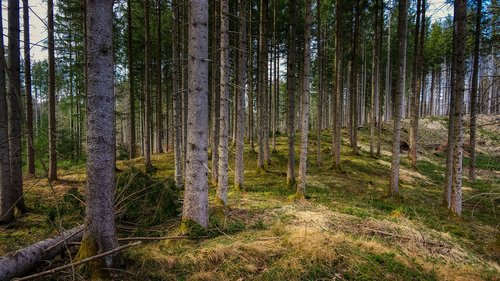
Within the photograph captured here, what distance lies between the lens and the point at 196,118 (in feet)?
17.6

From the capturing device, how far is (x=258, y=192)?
1031 cm

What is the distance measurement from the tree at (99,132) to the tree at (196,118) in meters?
1.71

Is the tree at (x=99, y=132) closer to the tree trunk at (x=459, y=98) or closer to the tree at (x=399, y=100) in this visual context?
the tree at (x=399, y=100)

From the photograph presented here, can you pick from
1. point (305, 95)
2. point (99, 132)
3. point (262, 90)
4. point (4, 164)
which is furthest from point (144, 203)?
point (262, 90)

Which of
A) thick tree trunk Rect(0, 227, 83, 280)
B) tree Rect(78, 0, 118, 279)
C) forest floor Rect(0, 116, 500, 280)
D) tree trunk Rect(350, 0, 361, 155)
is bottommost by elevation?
forest floor Rect(0, 116, 500, 280)

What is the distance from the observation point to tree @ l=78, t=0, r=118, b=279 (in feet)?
12.2

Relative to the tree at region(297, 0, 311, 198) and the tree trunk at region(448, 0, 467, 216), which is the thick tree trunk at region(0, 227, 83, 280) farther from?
the tree trunk at region(448, 0, 467, 216)

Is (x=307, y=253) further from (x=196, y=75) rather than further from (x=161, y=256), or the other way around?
(x=196, y=75)

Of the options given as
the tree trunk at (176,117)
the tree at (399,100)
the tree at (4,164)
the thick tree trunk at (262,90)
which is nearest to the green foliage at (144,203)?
the tree at (4,164)

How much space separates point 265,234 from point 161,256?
1877 mm

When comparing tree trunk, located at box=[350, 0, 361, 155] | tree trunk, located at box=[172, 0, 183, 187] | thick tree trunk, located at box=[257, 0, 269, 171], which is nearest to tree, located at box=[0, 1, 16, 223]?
tree trunk, located at box=[172, 0, 183, 187]

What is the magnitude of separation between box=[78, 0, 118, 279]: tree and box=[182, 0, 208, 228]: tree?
1706 mm

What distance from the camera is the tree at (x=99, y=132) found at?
12.2ft

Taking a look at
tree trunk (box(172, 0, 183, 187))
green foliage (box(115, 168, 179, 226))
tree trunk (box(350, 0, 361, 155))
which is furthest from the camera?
tree trunk (box(350, 0, 361, 155))
